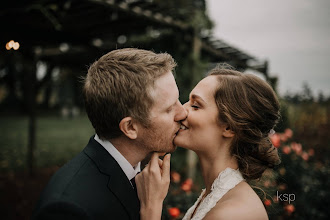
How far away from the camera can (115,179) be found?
187cm

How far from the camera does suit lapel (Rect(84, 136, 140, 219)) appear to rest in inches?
72.7

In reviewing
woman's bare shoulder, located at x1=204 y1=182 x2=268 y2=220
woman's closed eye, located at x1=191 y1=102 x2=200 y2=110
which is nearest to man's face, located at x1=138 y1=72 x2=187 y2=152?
woman's closed eye, located at x1=191 y1=102 x2=200 y2=110

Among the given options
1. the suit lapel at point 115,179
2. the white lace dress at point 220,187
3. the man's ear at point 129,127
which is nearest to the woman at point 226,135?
the white lace dress at point 220,187

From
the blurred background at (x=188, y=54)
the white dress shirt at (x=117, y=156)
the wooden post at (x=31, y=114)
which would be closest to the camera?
the white dress shirt at (x=117, y=156)

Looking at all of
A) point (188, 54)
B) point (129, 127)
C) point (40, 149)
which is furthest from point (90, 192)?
point (40, 149)

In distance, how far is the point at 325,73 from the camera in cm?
514

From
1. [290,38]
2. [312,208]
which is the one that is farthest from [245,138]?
[290,38]

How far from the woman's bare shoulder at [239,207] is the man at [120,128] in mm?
576

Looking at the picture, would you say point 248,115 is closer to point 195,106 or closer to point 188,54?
point 195,106

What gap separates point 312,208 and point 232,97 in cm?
323

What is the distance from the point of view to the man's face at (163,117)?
209 centimetres

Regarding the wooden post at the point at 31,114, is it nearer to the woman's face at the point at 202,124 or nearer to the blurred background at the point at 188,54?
the blurred background at the point at 188,54

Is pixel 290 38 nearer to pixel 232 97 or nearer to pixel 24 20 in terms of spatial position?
pixel 232 97

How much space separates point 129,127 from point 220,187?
2.76ft
